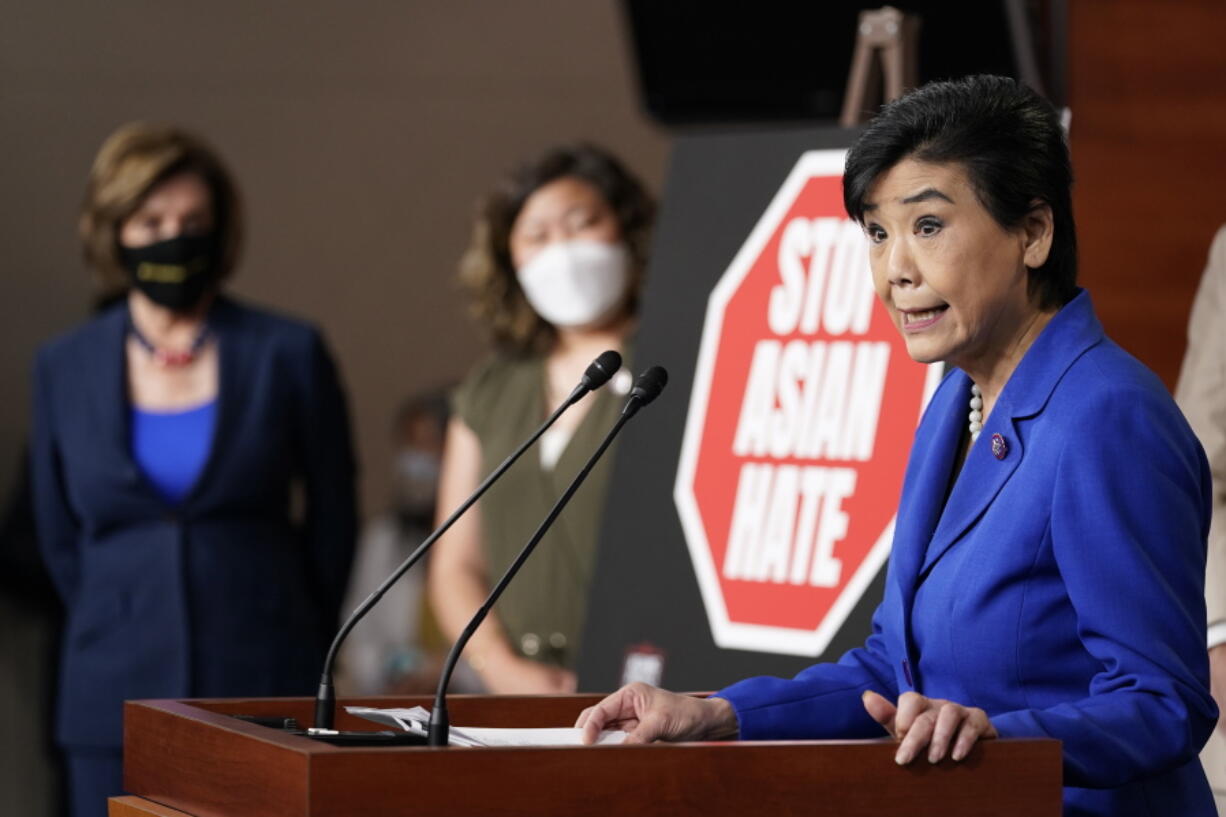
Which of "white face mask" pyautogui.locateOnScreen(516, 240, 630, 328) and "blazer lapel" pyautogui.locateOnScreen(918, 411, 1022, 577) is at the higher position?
"white face mask" pyautogui.locateOnScreen(516, 240, 630, 328)

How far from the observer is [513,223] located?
12.2ft

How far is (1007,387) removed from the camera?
1.76m

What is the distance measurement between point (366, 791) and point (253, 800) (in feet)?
0.47

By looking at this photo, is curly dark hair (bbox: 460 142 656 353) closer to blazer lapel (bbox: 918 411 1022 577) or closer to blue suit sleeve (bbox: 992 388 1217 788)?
blazer lapel (bbox: 918 411 1022 577)

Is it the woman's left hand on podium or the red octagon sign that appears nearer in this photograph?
the woman's left hand on podium

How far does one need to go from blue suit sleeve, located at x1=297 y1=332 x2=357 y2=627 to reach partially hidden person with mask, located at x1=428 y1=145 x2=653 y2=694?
21 cm

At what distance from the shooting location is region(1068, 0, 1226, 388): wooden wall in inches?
110

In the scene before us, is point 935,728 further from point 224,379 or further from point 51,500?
point 51,500

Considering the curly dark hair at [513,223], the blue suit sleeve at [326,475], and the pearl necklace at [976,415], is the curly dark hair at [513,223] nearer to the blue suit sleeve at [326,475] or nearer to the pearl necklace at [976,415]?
the blue suit sleeve at [326,475]

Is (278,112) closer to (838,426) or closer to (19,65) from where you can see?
(19,65)

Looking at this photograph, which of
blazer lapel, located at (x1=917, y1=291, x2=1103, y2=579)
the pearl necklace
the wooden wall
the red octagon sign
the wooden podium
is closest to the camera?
the wooden podium

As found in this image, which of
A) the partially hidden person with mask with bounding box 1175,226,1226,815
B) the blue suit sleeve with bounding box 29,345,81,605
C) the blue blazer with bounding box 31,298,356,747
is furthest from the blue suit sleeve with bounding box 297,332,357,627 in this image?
the partially hidden person with mask with bounding box 1175,226,1226,815

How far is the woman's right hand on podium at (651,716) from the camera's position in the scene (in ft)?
5.37

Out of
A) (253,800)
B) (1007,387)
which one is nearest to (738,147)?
(1007,387)
